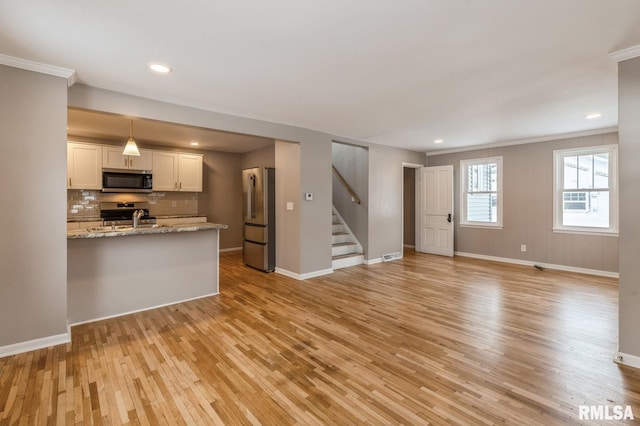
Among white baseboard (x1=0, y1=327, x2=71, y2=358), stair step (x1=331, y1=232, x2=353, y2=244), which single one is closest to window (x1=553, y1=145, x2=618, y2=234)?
stair step (x1=331, y1=232, x2=353, y2=244)

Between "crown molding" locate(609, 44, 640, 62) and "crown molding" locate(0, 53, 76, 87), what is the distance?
4671 millimetres

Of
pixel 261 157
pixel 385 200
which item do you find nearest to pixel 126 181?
pixel 261 157

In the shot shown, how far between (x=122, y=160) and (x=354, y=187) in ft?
15.6

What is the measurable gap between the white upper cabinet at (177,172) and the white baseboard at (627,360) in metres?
7.17

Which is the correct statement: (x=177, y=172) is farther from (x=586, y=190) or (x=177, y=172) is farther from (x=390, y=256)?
(x=586, y=190)

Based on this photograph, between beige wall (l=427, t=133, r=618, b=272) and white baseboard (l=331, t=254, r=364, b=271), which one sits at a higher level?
beige wall (l=427, t=133, r=618, b=272)

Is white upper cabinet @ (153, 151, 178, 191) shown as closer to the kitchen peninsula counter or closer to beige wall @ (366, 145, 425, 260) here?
the kitchen peninsula counter

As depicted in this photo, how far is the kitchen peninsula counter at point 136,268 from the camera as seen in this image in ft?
10.7

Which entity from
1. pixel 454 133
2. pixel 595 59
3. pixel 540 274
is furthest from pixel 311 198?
pixel 540 274

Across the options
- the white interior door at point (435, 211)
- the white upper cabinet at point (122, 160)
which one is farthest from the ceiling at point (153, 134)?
the white interior door at point (435, 211)

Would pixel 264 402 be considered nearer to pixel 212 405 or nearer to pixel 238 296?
pixel 212 405

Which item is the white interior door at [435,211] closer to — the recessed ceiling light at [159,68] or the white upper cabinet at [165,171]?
the white upper cabinet at [165,171]

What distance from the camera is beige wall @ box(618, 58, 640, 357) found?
7.83 feet

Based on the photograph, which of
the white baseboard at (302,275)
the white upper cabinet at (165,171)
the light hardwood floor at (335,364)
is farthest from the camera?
the white upper cabinet at (165,171)
